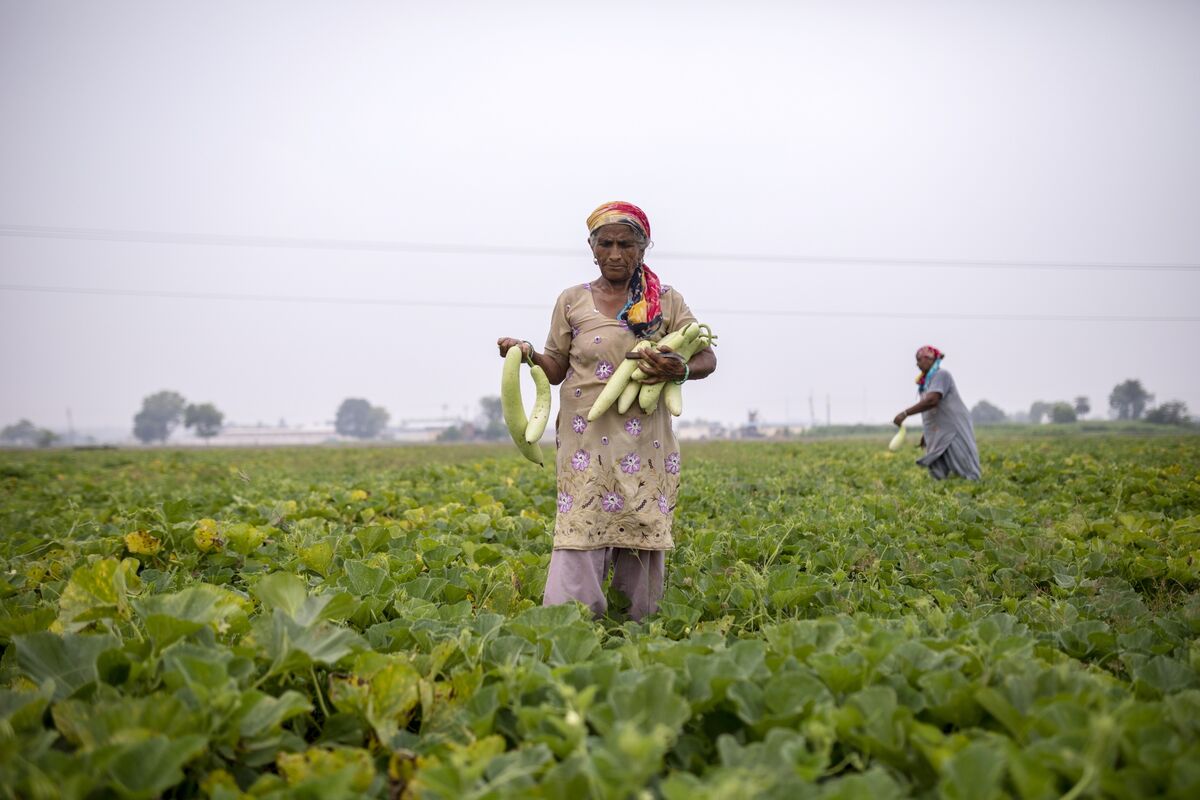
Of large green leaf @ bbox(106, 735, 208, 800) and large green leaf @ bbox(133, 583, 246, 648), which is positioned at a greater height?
large green leaf @ bbox(133, 583, 246, 648)

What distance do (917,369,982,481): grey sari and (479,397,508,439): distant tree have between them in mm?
87268

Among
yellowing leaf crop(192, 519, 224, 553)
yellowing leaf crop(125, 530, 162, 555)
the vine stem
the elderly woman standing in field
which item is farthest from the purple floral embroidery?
yellowing leaf crop(125, 530, 162, 555)

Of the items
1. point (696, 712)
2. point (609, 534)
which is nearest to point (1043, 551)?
point (609, 534)

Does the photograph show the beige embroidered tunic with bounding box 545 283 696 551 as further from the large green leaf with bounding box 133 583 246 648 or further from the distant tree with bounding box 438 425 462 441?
the distant tree with bounding box 438 425 462 441

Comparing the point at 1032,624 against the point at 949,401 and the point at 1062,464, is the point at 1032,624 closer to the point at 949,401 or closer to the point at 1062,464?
the point at 949,401

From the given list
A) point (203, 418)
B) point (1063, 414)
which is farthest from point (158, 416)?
point (1063, 414)

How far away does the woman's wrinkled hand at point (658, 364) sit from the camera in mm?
3162

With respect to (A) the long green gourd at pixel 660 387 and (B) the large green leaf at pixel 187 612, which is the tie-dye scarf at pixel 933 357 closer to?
(A) the long green gourd at pixel 660 387

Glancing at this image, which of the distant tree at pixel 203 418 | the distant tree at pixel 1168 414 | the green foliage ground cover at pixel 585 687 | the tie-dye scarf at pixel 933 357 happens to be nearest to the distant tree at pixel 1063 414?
the distant tree at pixel 1168 414

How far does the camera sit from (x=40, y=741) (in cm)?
159

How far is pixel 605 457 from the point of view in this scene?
336cm

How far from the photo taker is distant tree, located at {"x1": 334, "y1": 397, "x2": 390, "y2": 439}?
127 meters

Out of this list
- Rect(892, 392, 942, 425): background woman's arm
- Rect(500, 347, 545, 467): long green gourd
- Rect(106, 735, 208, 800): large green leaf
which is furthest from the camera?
Rect(892, 392, 942, 425): background woman's arm

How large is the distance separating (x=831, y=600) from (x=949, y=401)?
601 centimetres
